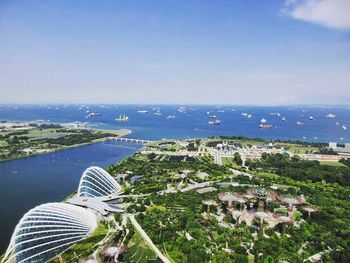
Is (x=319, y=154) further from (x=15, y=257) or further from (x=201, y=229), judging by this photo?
Result: (x=15, y=257)

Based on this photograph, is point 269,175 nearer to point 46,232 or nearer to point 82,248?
point 82,248

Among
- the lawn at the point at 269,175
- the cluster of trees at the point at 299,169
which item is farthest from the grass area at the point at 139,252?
the cluster of trees at the point at 299,169

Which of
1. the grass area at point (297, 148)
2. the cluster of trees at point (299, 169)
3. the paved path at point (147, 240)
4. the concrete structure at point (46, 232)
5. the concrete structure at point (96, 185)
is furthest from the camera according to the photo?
the grass area at point (297, 148)

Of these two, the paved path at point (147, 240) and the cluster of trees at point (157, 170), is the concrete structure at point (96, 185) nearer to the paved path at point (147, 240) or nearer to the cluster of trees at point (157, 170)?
the cluster of trees at point (157, 170)

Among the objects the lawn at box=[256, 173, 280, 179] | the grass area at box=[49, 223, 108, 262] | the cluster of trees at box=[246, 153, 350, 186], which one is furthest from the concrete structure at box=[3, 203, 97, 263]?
the cluster of trees at box=[246, 153, 350, 186]

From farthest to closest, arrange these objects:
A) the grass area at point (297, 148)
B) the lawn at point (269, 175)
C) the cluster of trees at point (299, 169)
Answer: the grass area at point (297, 148) < the lawn at point (269, 175) < the cluster of trees at point (299, 169)

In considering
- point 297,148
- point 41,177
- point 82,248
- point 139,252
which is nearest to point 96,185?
point 82,248

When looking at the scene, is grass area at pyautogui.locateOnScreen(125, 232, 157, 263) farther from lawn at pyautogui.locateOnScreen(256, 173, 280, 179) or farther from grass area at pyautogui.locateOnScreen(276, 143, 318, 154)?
grass area at pyautogui.locateOnScreen(276, 143, 318, 154)
